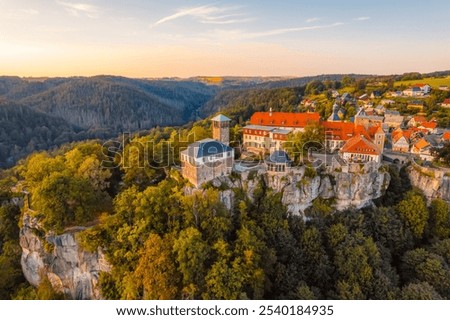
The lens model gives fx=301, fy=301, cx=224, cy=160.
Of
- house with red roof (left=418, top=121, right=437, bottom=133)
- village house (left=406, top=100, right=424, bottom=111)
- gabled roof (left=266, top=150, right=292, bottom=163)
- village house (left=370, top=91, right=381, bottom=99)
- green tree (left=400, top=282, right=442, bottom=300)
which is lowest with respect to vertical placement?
green tree (left=400, top=282, right=442, bottom=300)

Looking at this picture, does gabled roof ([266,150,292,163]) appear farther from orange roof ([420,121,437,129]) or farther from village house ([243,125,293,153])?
orange roof ([420,121,437,129])

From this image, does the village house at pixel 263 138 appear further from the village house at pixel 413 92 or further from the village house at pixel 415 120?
the village house at pixel 413 92

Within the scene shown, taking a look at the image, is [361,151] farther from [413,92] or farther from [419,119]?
[413,92]

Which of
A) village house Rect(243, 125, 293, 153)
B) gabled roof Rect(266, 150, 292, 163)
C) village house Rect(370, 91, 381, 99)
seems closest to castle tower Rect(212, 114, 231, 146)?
village house Rect(243, 125, 293, 153)

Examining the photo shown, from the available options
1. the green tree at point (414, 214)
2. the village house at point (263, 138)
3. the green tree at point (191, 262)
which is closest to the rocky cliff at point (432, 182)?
the green tree at point (414, 214)

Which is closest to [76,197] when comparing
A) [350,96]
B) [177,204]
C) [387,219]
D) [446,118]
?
[177,204]

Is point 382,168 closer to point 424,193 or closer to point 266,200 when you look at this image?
point 424,193
